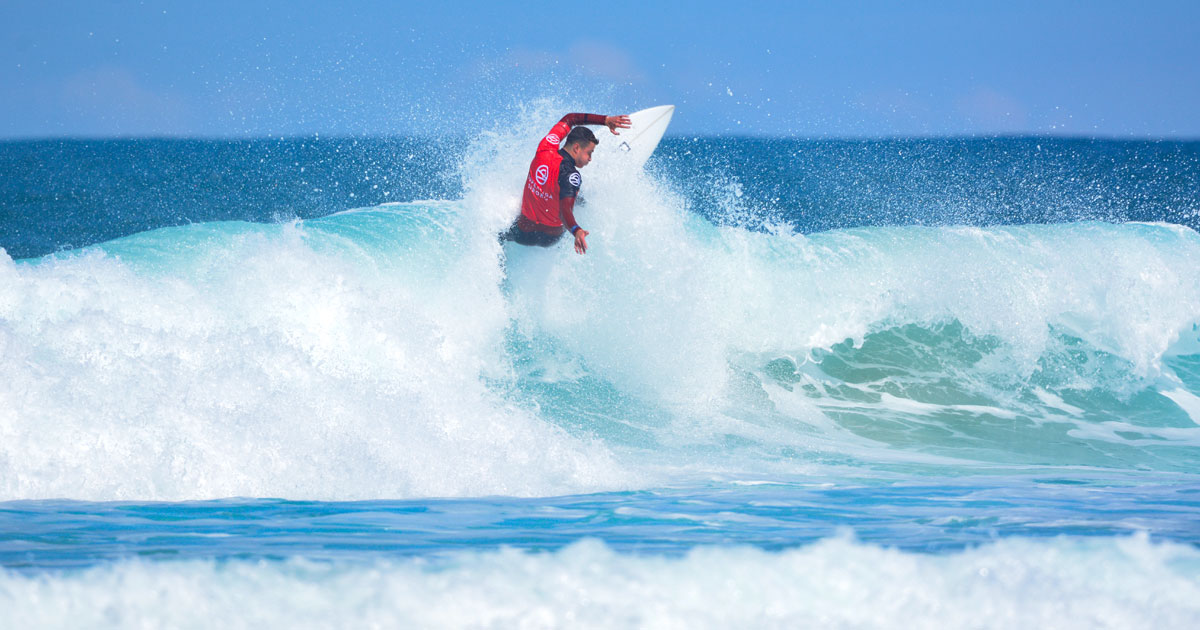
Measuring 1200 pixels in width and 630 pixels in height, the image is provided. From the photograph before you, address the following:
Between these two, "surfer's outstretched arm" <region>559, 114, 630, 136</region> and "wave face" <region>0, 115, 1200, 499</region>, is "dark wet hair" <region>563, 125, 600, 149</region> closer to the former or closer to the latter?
"surfer's outstretched arm" <region>559, 114, 630, 136</region>

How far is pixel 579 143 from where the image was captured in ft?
22.4

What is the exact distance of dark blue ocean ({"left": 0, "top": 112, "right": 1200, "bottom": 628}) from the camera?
2.67 metres

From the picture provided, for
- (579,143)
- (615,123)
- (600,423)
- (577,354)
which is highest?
(615,123)

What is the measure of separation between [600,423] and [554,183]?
1.81m

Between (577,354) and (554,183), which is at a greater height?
(554,183)

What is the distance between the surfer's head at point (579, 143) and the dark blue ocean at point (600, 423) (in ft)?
3.06

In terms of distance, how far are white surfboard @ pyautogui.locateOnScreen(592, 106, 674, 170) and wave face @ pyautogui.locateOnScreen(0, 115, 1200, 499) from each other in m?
0.23

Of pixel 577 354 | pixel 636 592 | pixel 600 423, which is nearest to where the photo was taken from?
pixel 636 592

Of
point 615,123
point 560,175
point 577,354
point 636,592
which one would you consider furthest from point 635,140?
point 636,592

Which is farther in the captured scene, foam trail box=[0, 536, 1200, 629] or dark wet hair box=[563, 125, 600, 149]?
dark wet hair box=[563, 125, 600, 149]

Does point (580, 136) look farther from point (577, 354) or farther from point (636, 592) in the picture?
point (636, 592)

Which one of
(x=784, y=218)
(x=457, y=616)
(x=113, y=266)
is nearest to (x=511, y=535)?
(x=457, y=616)

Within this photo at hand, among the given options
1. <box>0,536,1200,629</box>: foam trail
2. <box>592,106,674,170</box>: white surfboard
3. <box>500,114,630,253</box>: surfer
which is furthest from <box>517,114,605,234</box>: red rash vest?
<box>0,536,1200,629</box>: foam trail

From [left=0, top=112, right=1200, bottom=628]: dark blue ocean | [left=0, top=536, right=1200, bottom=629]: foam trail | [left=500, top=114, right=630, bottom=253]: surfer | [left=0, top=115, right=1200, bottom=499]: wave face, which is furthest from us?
[left=500, top=114, right=630, bottom=253]: surfer
